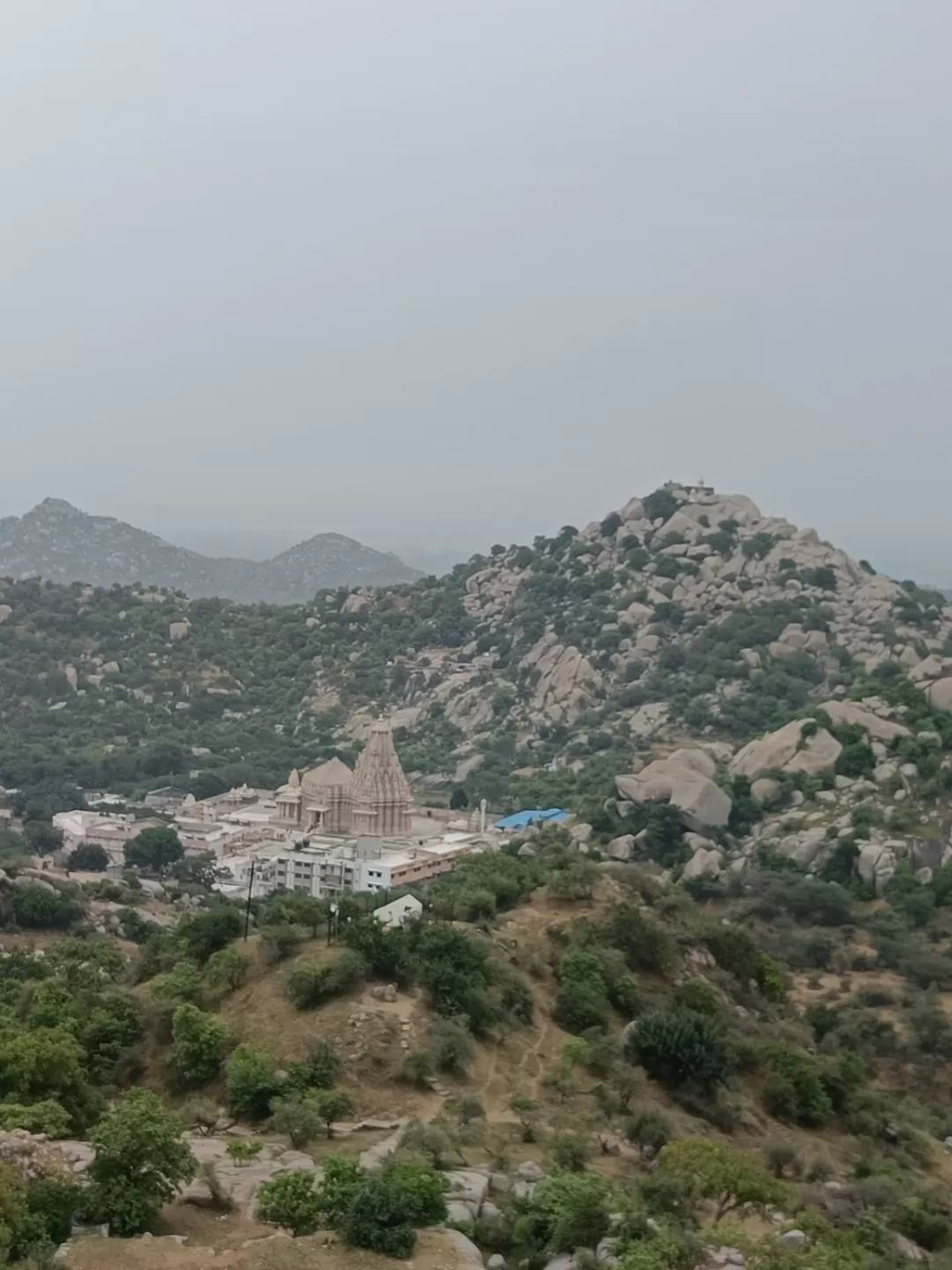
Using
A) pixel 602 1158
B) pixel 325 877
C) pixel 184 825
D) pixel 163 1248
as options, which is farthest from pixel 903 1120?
pixel 184 825

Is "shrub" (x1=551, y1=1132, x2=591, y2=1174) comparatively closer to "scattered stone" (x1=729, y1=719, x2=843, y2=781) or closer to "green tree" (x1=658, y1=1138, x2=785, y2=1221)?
"green tree" (x1=658, y1=1138, x2=785, y2=1221)

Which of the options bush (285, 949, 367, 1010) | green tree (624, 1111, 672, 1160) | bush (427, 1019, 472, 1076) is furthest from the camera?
bush (285, 949, 367, 1010)

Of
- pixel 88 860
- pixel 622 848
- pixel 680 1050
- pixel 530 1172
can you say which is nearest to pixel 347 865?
pixel 622 848

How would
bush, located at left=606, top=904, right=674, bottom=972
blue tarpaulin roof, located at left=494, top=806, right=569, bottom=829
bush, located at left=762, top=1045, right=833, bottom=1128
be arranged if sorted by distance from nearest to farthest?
bush, located at left=762, top=1045, right=833, bottom=1128 → bush, located at left=606, top=904, right=674, bottom=972 → blue tarpaulin roof, located at left=494, top=806, right=569, bottom=829

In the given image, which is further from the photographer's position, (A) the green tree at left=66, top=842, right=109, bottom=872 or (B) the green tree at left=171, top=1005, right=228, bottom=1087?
(A) the green tree at left=66, top=842, right=109, bottom=872

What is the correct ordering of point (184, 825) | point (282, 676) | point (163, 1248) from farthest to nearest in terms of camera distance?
point (282, 676)
point (184, 825)
point (163, 1248)

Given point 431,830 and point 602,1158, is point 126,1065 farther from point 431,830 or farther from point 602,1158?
point 431,830

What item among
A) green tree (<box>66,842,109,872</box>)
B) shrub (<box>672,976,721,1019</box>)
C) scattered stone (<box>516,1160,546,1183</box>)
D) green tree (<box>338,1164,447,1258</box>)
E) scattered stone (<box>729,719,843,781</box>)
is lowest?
green tree (<box>66,842,109,872</box>)

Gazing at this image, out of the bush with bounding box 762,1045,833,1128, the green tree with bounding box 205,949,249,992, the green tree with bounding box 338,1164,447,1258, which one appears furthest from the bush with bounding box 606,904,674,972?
the green tree with bounding box 338,1164,447,1258

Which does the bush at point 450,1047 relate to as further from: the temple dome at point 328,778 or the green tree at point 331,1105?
the temple dome at point 328,778
